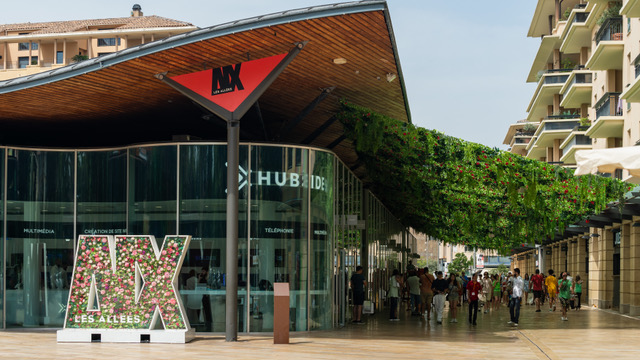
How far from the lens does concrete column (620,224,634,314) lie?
31.6 m

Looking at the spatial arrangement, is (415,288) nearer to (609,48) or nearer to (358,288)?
(358,288)

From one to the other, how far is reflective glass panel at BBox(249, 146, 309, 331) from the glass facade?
0.02m

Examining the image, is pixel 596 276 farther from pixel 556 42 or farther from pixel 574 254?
pixel 556 42

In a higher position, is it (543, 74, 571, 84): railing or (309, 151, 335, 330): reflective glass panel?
(543, 74, 571, 84): railing

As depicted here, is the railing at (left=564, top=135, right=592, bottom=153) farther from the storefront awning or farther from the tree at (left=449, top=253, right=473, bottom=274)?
the tree at (left=449, top=253, right=473, bottom=274)

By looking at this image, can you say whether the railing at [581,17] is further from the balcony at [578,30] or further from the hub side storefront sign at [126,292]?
the hub side storefront sign at [126,292]

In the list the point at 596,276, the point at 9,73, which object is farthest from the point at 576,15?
the point at 9,73

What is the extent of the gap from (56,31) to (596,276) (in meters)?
85.2

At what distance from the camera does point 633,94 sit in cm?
3055

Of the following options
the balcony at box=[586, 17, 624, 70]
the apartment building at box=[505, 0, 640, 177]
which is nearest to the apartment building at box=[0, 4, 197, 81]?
the apartment building at box=[505, 0, 640, 177]

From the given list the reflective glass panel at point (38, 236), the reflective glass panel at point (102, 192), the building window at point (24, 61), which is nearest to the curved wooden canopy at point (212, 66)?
the reflective glass panel at point (102, 192)

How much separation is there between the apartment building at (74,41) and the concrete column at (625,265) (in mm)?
78875

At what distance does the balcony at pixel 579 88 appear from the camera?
160 feet

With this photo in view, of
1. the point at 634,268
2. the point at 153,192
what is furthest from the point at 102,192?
the point at 634,268
